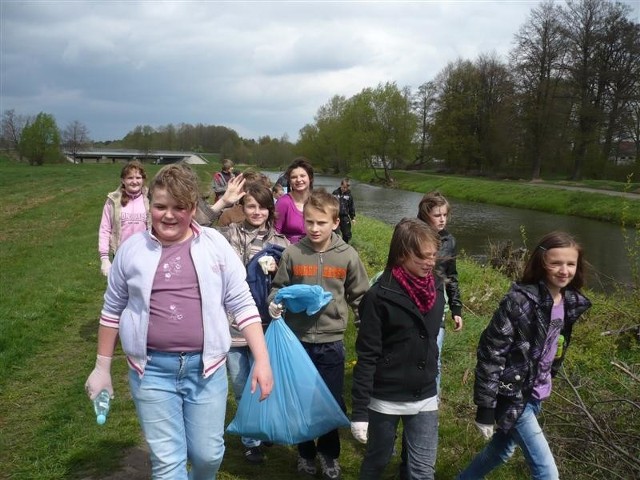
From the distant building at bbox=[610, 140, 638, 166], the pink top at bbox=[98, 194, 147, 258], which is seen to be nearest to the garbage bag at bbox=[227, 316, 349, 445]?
the pink top at bbox=[98, 194, 147, 258]

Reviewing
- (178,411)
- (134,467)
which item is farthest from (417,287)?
(134,467)

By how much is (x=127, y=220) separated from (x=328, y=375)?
2.77 metres

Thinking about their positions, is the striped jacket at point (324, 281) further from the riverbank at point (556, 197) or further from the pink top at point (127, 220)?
the riverbank at point (556, 197)

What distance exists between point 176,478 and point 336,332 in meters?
1.34

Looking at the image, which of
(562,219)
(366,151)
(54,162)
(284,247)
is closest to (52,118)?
(54,162)

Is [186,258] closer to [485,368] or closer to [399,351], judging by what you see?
[399,351]

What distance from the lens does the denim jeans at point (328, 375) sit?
340 cm

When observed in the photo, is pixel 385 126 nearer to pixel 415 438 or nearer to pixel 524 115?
pixel 524 115

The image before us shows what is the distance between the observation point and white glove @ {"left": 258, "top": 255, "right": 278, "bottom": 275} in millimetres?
3506

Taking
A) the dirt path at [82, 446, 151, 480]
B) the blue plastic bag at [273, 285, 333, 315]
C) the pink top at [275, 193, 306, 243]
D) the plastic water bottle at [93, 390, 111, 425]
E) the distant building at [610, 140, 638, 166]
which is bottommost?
the dirt path at [82, 446, 151, 480]

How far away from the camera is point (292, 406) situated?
3.16 metres

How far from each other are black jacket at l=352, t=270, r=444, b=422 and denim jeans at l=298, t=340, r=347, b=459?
0.70m

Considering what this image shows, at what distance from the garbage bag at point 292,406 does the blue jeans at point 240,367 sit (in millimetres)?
322

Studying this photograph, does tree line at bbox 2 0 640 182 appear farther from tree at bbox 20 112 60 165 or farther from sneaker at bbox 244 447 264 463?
sneaker at bbox 244 447 264 463
